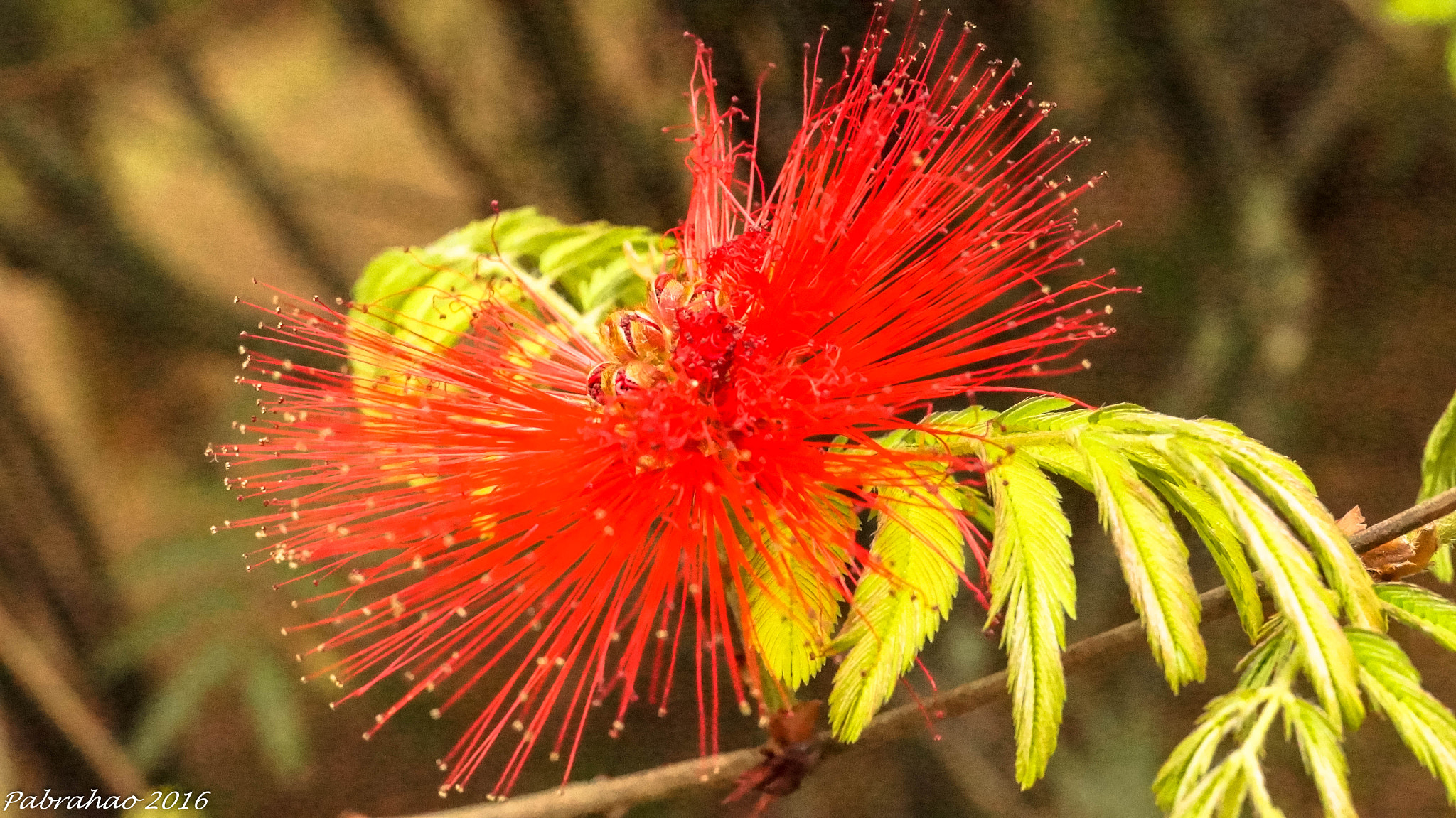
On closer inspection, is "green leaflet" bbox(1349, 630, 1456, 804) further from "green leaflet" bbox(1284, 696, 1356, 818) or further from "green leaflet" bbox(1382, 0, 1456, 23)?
"green leaflet" bbox(1382, 0, 1456, 23)

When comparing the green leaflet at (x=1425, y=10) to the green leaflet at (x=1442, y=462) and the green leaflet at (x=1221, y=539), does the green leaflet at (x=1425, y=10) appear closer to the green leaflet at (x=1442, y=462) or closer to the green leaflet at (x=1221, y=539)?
the green leaflet at (x=1442, y=462)

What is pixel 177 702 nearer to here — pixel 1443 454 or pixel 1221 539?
pixel 1221 539

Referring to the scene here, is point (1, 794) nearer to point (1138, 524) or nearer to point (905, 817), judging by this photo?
point (905, 817)

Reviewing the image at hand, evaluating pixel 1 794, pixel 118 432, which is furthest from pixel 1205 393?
pixel 1 794

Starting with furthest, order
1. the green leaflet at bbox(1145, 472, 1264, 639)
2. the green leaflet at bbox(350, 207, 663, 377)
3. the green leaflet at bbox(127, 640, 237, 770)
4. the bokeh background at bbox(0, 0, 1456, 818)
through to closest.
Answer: the green leaflet at bbox(127, 640, 237, 770) < the bokeh background at bbox(0, 0, 1456, 818) < the green leaflet at bbox(350, 207, 663, 377) < the green leaflet at bbox(1145, 472, 1264, 639)

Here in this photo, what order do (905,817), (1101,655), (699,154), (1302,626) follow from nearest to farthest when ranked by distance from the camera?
(1302,626) → (1101,655) → (699,154) → (905,817)

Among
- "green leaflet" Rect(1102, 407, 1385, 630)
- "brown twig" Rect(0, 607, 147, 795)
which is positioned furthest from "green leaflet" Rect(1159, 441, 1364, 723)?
"brown twig" Rect(0, 607, 147, 795)

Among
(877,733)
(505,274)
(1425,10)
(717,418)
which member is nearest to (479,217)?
(505,274)
